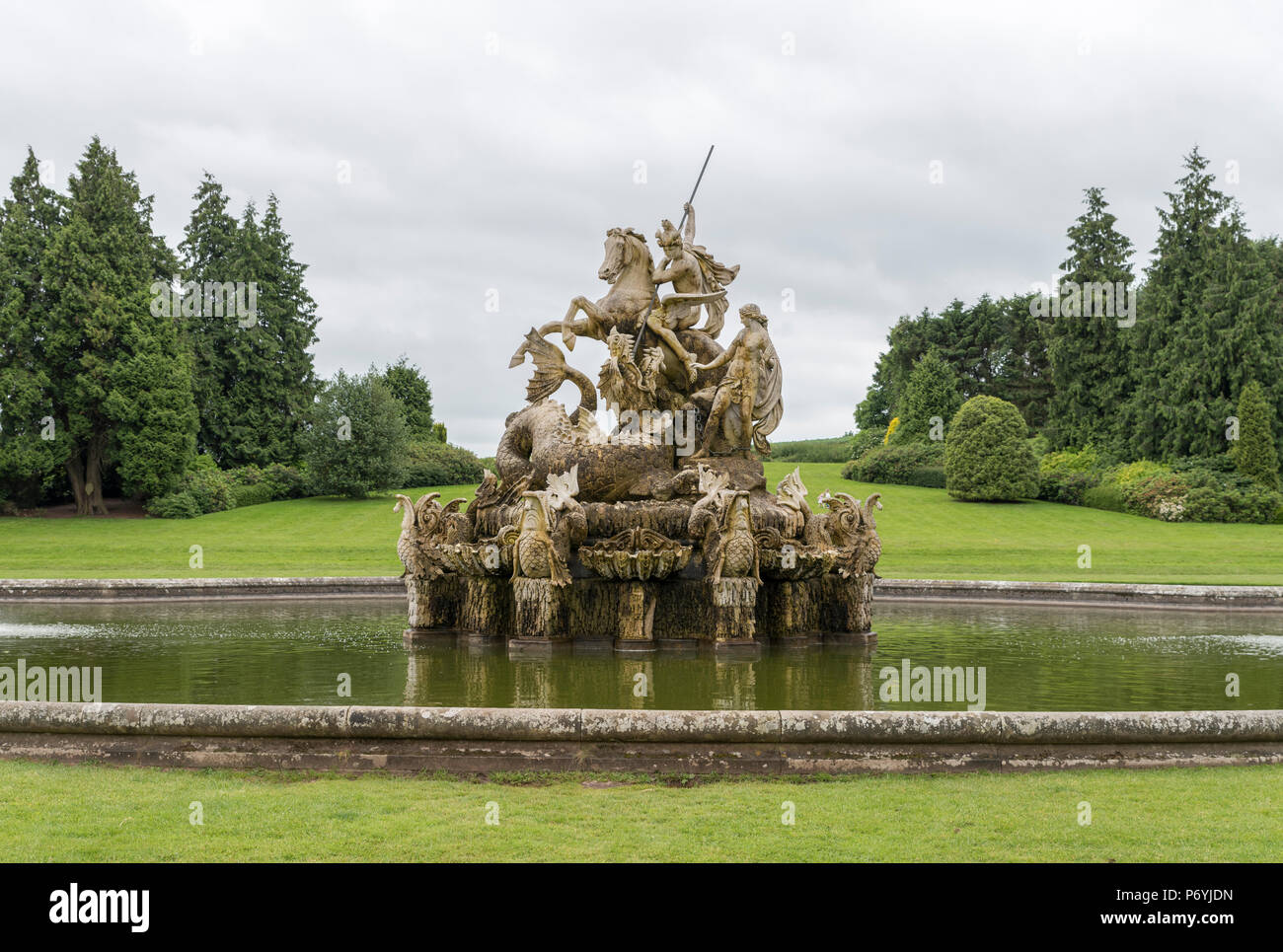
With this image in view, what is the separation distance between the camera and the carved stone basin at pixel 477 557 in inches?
505

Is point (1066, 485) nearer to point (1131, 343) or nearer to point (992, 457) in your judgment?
point (992, 457)

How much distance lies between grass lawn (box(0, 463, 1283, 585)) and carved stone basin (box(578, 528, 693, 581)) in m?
14.4

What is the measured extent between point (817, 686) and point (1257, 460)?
43.2 m

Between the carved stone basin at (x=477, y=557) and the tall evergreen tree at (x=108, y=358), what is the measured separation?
115 ft

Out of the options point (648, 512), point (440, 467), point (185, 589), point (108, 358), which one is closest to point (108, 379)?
point (108, 358)

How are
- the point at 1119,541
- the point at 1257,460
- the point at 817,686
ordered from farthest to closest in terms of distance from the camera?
the point at 1257,460
the point at 1119,541
the point at 817,686

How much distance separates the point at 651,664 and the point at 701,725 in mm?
4327

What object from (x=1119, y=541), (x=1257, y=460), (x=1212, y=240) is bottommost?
(x=1119, y=541)

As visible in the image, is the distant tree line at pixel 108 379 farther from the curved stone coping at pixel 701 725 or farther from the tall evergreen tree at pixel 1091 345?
the curved stone coping at pixel 701 725

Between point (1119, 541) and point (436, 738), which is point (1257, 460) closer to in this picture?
point (1119, 541)

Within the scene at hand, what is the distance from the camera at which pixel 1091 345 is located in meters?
59.7

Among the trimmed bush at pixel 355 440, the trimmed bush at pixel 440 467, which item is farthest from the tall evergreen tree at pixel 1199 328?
the trimmed bush at pixel 355 440
